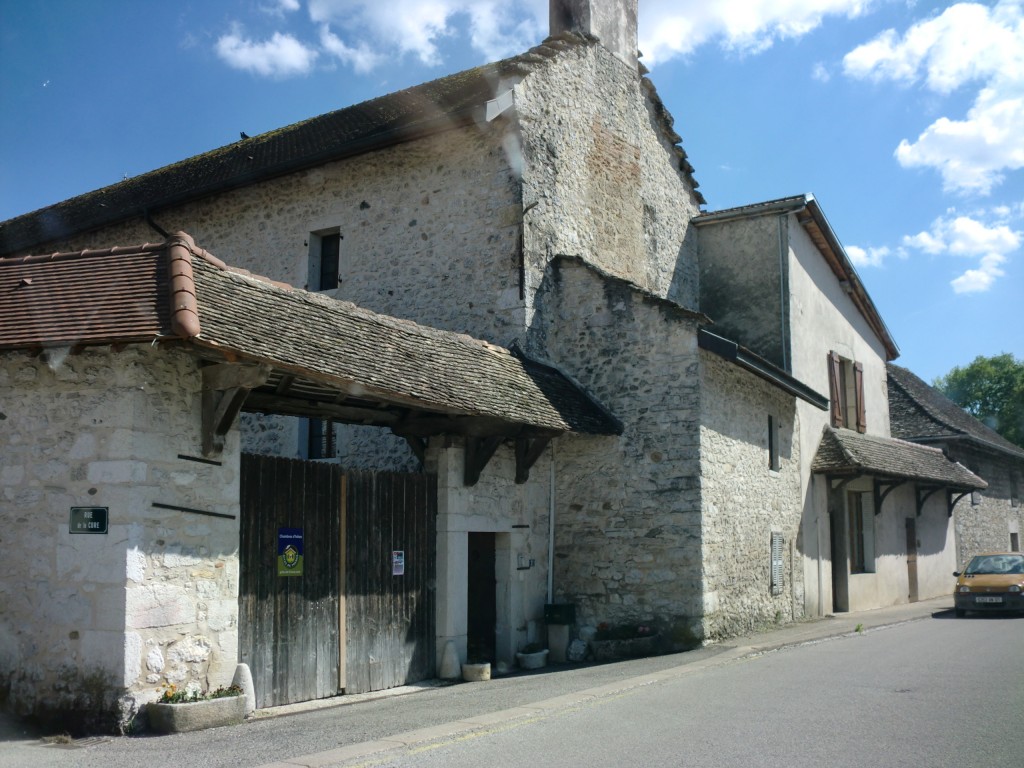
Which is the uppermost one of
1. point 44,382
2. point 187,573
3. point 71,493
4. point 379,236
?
point 379,236

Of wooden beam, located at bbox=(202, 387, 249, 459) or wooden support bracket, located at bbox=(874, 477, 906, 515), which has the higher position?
wooden beam, located at bbox=(202, 387, 249, 459)

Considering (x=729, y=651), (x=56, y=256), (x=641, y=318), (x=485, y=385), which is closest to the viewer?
(x=56, y=256)

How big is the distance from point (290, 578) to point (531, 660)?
4043 mm

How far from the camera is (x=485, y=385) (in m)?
10.8

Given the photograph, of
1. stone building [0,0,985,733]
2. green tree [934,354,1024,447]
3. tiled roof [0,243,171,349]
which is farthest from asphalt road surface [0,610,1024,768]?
green tree [934,354,1024,447]

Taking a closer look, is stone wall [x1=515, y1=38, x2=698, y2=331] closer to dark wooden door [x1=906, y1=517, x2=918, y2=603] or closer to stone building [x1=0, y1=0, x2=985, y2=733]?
stone building [x1=0, y1=0, x2=985, y2=733]

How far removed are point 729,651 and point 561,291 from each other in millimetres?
5517

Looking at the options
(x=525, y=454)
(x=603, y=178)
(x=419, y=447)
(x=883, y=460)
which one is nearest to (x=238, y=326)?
(x=419, y=447)

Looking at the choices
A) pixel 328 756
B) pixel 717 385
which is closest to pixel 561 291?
pixel 717 385

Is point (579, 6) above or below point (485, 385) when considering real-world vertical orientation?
above

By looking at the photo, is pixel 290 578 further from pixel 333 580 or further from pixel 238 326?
pixel 238 326

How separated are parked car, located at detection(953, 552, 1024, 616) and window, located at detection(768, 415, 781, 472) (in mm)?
4816

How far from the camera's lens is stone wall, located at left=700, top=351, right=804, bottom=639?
41.8 ft

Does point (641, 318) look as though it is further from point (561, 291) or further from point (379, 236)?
point (379, 236)
